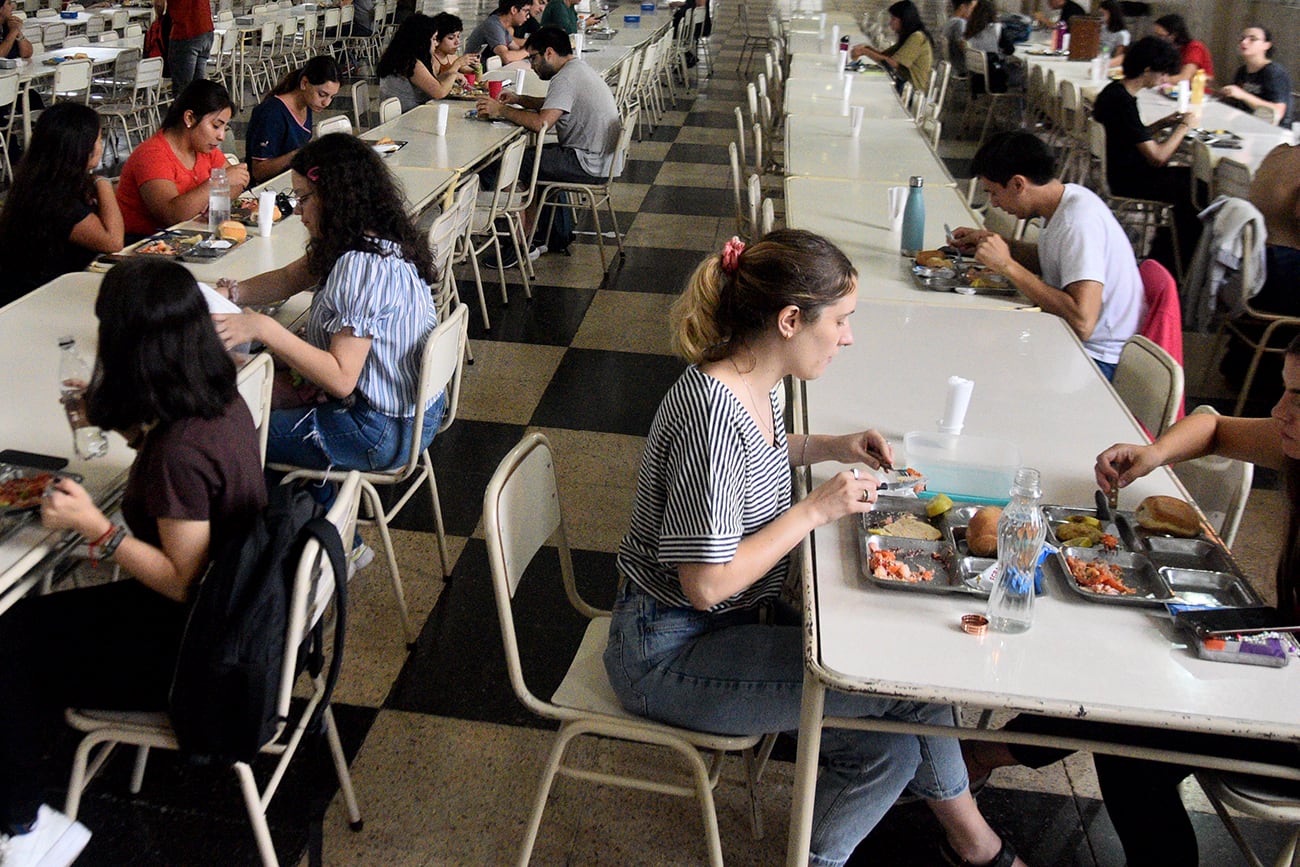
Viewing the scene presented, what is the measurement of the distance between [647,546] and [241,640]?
0.59 metres

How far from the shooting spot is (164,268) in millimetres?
1553

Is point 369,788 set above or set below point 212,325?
below

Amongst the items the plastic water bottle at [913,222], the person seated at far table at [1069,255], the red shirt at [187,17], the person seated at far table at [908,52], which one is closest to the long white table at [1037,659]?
the person seated at far table at [1069,255]

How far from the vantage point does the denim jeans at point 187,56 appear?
6707 mm

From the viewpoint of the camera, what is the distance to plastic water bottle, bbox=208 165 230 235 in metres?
2.91

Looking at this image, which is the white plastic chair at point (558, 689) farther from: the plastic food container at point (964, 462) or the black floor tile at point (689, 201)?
the black floor tile at point (689, 201)

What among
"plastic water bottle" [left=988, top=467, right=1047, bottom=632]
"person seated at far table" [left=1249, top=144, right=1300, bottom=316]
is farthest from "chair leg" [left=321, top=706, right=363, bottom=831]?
"person seated at far table" [left=1249, top=144, right=1300, bottom=316]

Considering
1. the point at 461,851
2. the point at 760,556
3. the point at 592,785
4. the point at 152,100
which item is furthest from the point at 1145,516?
the point at 152,100

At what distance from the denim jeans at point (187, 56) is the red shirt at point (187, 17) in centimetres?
4

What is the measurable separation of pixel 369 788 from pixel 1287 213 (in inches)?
138

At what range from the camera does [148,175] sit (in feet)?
10.2

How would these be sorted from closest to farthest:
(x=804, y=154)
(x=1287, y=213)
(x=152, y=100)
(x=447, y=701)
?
1. (x=447, y=701)
2. (x=1287, y=213)
3. (x=804, y=154)
4. (x=152, y=100)

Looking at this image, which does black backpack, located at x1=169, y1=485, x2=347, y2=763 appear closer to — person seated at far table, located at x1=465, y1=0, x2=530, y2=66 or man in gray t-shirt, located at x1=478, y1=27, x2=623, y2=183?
man in gray t-shirt, located at x1=478, y1=27, x2=623, y2=183

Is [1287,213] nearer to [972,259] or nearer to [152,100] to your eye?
[972,259]
